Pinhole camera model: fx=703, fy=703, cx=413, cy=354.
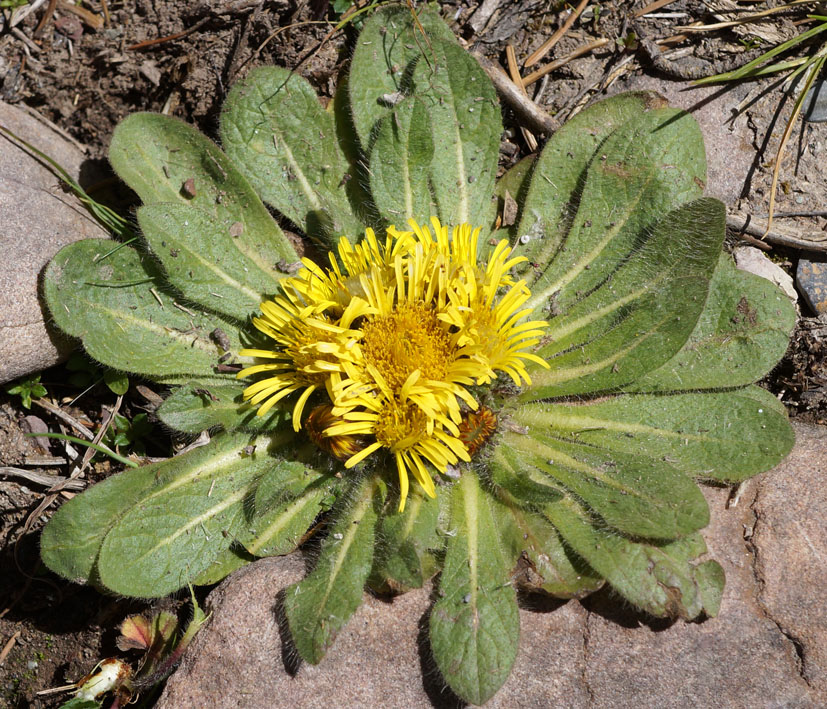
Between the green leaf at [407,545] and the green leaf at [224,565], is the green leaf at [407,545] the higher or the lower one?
the lower one

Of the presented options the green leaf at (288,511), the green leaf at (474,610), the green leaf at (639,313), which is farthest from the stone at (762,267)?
the green leaf at (288,511)

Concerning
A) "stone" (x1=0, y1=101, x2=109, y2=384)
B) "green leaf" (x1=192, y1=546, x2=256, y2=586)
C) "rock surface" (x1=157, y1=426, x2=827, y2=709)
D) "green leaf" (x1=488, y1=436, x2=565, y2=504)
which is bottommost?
"rock surface" (x1=157, y1=426, x2=827, y2=709)

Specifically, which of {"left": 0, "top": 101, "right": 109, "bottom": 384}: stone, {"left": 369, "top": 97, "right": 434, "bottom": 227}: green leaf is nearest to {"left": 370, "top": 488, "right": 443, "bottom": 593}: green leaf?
{"left": 369, "top": 97, "right": 434, "bottom": 227}: green leaf

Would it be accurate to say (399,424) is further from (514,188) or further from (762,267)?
(762,267)

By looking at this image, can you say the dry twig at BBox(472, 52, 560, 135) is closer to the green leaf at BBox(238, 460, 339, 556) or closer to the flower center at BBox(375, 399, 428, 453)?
the flower center at BBox(375, 399, 428, 453)

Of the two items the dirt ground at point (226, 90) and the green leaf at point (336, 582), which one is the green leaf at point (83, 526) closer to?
the dirt ground at point (226, 90)

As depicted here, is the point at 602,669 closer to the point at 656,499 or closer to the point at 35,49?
the point at 656,499
